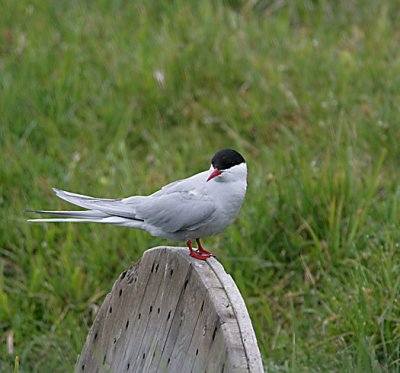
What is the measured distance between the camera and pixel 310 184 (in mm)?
4062

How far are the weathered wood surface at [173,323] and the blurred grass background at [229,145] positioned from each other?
2.40ft

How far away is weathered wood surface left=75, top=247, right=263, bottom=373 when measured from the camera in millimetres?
1950

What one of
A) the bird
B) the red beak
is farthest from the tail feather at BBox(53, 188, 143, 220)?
the red beak

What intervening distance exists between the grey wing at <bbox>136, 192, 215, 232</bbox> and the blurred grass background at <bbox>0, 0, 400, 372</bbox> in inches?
27.9

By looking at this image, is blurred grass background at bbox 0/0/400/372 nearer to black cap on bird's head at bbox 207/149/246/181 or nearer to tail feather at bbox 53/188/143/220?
black cap on bird's head at bbox 207/149/246/181

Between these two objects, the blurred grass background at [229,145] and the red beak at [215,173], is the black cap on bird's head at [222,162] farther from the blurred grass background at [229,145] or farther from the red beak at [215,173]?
the blurred grass background at [229,145]

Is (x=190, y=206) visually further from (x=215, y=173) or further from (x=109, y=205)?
(x=109, y=205)

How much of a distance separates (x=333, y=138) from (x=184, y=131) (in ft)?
3.21

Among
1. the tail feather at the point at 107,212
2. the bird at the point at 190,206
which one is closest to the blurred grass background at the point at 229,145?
the bird at the point at 190,206

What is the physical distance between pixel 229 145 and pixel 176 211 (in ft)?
7.58

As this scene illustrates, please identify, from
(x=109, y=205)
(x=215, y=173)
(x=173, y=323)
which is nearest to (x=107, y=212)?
(x=109, y=205)

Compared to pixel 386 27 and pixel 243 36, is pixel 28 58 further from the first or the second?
pixel 386 27

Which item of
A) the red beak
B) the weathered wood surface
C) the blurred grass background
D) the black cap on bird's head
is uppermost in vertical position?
the black cap on bird's head

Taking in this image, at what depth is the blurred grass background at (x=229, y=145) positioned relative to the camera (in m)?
3.74
